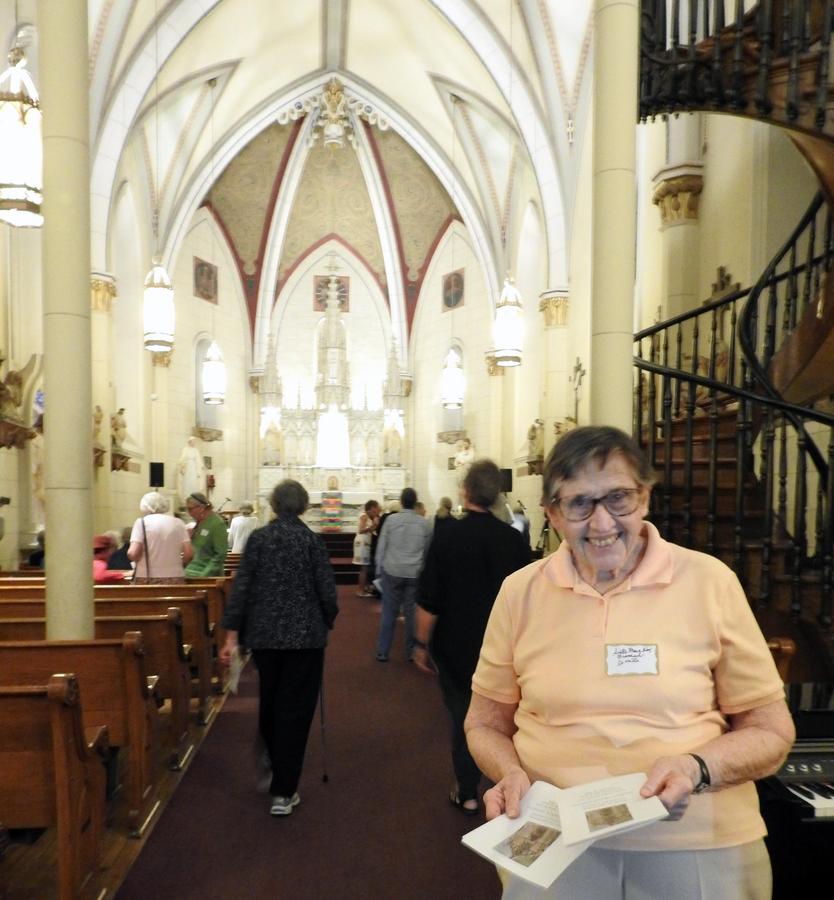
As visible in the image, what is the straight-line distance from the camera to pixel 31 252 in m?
10.5

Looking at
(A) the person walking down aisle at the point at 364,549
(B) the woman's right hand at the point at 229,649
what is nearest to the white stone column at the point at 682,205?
(A) the person walking down aisle at the point at 364,549

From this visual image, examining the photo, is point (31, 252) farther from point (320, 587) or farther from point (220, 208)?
point (220, 208)

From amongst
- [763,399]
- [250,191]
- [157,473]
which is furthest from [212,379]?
[763,399]

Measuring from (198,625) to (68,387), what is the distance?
6.13 feet

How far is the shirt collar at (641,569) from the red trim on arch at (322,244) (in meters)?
20.7

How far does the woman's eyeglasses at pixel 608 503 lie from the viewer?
1.73 meters

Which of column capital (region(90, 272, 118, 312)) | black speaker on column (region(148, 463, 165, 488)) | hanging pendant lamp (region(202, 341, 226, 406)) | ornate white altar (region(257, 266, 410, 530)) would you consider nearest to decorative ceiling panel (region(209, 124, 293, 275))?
ornate white altar (region(257, 266, 410, 530))

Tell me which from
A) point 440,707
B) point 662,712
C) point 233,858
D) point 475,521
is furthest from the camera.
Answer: point 440,707

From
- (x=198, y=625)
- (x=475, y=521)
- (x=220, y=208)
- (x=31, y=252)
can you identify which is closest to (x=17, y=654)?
(x=198, y=625)

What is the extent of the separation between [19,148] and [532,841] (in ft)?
18.5

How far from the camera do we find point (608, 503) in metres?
1.73

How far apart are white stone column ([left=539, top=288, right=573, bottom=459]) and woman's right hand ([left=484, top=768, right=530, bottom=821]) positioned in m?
12.6

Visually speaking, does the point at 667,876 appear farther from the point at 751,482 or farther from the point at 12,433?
the point at 12,433

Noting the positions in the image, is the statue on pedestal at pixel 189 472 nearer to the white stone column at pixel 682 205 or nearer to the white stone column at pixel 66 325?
the white stone column at pixel 682 205
